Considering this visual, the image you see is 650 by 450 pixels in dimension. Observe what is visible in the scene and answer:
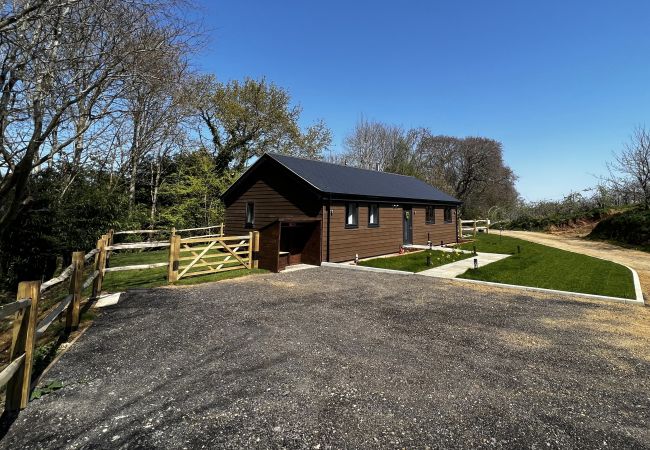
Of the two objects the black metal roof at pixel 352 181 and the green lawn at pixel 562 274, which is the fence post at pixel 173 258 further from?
the green lawn at pixel 562 274

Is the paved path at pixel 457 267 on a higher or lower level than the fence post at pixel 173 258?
lower

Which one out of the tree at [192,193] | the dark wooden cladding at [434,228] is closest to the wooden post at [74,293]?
the dark wooden cladding at [434,228]

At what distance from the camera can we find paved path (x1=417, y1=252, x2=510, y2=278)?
13.1 m

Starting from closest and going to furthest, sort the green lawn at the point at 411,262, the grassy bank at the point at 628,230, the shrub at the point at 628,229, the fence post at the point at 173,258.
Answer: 1. the fence post at the point at 173,258
2. the green lawn at the point at 411,262
3. the grassy bank at the point at 628,230
4. the shrub at the point at 628,229

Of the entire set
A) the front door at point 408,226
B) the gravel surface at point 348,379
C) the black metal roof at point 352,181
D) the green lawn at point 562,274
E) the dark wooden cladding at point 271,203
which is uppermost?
the black metal roof at point 352,181

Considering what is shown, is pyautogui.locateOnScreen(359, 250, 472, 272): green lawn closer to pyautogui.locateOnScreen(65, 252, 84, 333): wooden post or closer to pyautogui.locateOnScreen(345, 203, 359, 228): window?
pyautogui.locateOnScreen(345, 203, 359, 228): window

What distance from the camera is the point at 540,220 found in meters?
40.5

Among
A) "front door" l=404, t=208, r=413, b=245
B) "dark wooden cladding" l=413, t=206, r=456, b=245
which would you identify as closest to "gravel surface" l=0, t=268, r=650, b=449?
"front door" l=404, t=208, r=413, b=245

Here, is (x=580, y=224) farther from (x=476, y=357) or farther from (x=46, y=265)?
(x=46, y=265)

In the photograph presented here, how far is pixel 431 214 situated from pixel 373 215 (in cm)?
771

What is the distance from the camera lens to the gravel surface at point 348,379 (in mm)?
3615

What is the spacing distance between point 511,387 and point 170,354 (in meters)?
5.51

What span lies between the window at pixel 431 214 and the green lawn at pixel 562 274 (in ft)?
22.5

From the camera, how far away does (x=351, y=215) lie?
1730 cm
